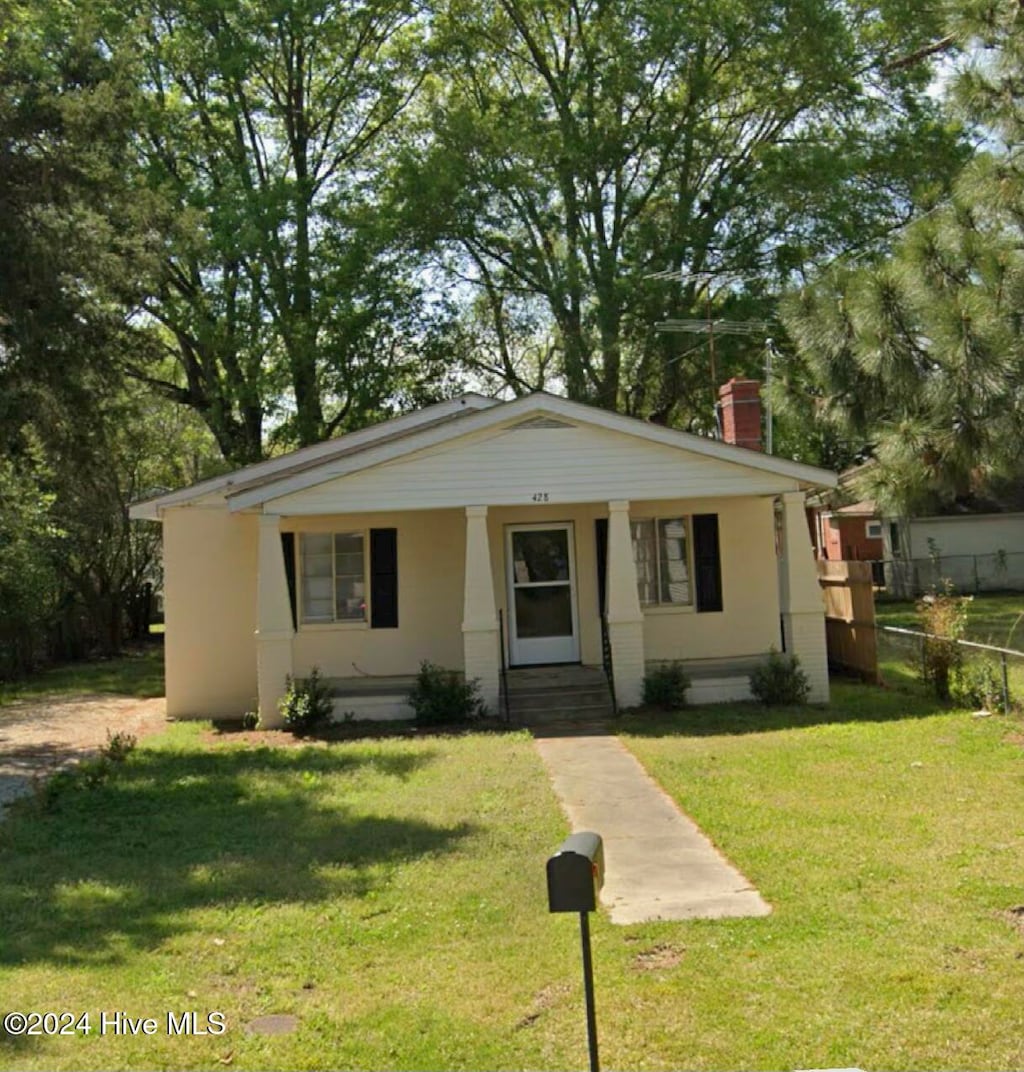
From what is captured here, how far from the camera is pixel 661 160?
88.4 ft

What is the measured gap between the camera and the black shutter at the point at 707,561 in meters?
15.8

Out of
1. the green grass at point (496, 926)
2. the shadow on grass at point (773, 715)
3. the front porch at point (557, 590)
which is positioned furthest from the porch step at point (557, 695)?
the green grass at point (496, 926)

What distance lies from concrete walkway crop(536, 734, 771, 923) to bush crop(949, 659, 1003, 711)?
4336 millimetres

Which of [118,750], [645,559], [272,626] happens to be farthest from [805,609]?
[118,750]

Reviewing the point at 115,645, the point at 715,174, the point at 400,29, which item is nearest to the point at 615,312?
the point at 715,174

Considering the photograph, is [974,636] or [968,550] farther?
[968,550]

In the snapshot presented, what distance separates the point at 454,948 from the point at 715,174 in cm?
2523

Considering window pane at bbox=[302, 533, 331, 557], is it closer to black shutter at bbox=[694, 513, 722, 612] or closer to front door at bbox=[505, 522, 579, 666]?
front door at bbox=[505, 522, 579, 666]

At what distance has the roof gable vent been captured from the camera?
564 inches

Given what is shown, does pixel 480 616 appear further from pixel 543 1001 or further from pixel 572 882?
pixel 572 882

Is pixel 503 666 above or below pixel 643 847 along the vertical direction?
above

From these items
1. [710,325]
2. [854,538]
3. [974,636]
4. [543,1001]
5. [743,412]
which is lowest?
[543,1001]

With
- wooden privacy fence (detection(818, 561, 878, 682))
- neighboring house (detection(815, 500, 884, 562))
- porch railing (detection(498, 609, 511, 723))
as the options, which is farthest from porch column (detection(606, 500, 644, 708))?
neighboring house (detection(815, 500, 884, 562))

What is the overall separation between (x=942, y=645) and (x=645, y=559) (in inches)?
169
